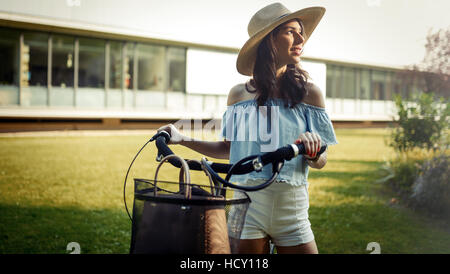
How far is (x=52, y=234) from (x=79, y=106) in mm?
12959

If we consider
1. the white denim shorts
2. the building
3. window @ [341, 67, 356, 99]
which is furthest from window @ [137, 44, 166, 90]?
the white denim shorts

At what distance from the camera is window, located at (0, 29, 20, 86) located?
16.5 metres

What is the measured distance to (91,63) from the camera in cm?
1847

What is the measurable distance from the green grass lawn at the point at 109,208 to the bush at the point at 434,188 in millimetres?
209

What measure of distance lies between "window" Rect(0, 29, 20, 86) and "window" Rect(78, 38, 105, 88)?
2309 millimetres

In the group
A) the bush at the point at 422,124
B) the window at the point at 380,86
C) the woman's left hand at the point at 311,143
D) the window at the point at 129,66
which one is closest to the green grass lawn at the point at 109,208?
the bush at the point at 422,124

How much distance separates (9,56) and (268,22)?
17.0m

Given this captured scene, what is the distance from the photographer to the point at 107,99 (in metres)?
18.6

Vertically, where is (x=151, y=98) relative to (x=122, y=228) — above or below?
above

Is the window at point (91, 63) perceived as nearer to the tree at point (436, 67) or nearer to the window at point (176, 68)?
the window at point (176, 68)

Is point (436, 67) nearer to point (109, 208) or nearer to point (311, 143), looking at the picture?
point (109, 208)
